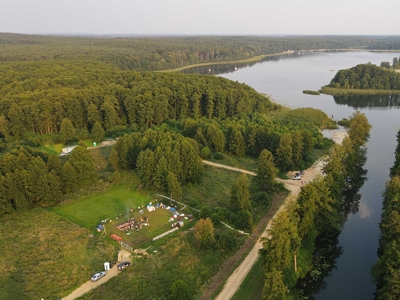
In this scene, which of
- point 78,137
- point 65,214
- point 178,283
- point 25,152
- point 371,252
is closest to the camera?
point 178,283

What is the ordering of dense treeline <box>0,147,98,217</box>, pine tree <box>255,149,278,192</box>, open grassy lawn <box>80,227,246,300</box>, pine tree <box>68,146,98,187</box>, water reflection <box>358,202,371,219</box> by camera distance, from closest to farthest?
open grassy lawn <box>80,227,246,300</box>, dense treeline <box>0,147,98,217</box>, water reflection <box>358,202,371,219</box>, pine tree <box>255,149,278,192</box>, pine tree <box>68,146,98,187</box>

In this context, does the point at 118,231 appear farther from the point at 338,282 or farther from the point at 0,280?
the point at 338,282

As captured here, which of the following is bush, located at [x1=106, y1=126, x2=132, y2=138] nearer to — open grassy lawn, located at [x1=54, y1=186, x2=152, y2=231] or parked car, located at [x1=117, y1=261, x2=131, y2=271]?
open grassy lawn, located at [x1=54, y1=186, x2=152, y2=231]

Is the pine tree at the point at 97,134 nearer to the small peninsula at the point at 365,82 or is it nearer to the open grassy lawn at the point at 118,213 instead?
the open grassy lawn at the point at 118,213

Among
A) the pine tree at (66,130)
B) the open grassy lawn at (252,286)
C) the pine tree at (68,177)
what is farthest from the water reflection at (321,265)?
the pine tree at (66,130)

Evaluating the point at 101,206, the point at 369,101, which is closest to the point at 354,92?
the point at 369,101

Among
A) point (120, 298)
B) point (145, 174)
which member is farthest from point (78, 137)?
point (120, 298)

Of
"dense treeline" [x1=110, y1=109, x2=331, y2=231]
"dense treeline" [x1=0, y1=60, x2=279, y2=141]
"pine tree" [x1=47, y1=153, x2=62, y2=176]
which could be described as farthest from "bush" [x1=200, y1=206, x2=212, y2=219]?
"dense treeline" [x1=0, y1=60, x2=279, y2=141]
